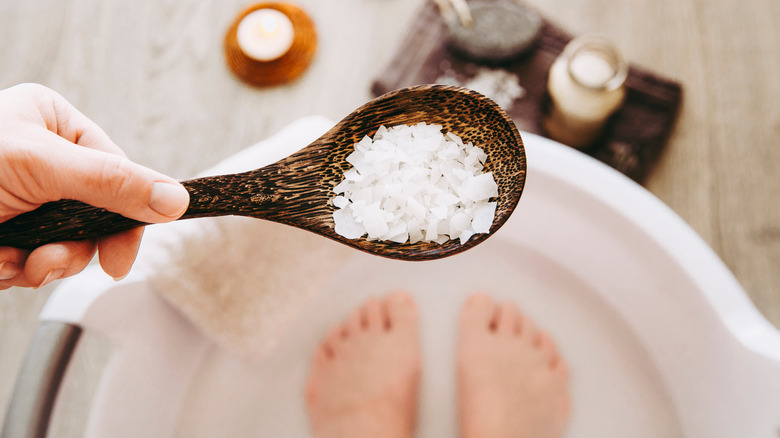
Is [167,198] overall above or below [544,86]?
above

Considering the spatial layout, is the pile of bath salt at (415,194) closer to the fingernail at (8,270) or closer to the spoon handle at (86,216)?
the spoon handle at (86,216)

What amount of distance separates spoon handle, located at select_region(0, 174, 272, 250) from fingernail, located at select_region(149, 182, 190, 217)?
3 cm

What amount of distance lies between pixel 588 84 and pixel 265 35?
22.0 inches

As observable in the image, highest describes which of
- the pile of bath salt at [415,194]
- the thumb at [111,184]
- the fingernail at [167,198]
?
the thumb at [111,184]

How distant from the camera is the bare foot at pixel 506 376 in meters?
0.91

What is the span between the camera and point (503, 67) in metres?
0.94

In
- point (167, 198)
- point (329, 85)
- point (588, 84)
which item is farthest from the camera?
point (329, 85)

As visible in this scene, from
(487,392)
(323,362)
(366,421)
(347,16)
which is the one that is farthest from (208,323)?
(347,16)

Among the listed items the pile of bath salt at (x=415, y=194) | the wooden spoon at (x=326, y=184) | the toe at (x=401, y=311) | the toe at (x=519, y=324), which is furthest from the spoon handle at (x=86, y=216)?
the toe at (x=519, y=324)

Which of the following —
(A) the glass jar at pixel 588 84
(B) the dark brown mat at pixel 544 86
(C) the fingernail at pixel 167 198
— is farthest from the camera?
(B) the dark brown mat at pixel 544 86

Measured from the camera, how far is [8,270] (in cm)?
57

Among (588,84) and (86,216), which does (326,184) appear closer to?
(86,216)

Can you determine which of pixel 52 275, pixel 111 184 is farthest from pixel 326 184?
pixel 52 275

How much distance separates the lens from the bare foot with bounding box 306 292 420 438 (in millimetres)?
933
